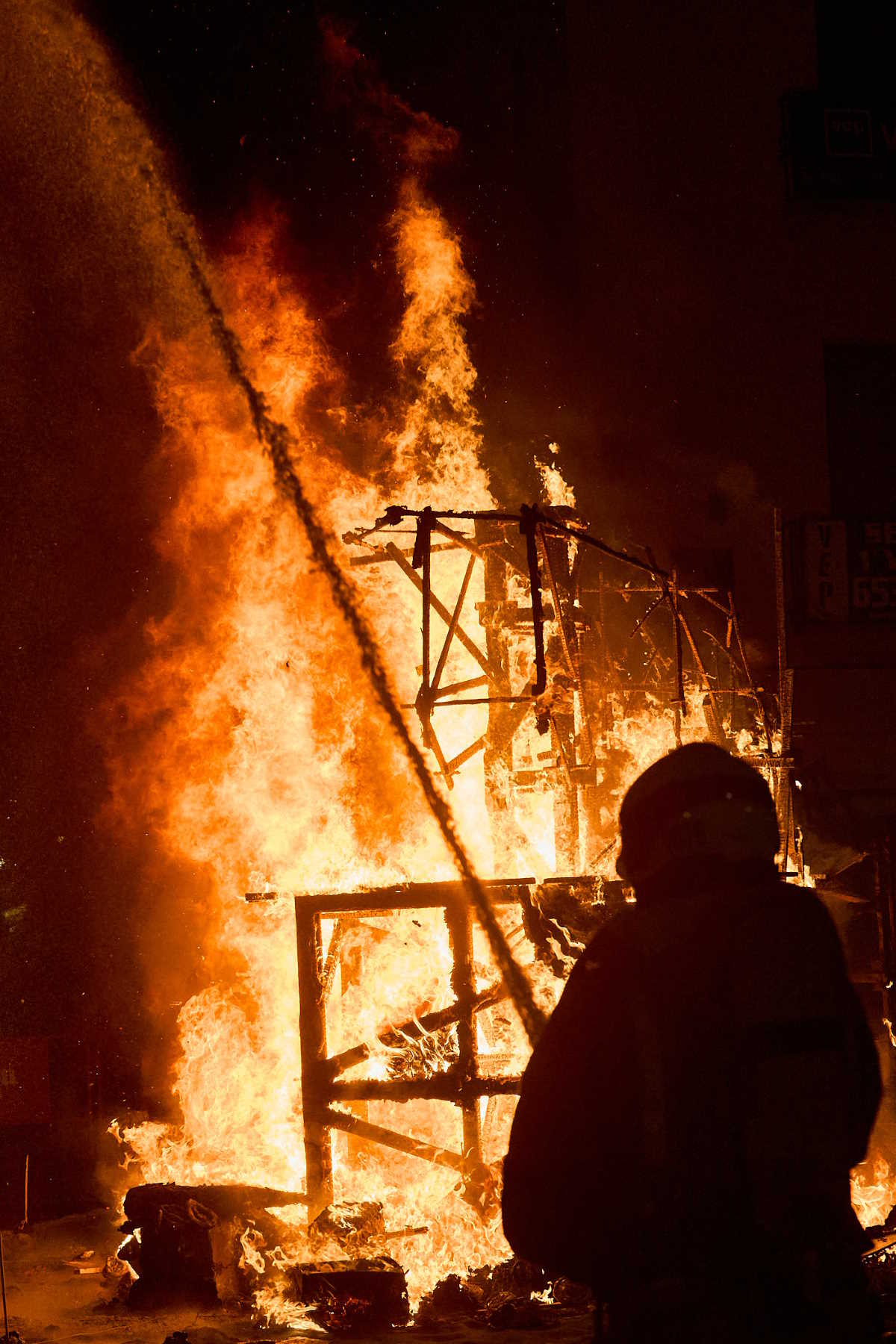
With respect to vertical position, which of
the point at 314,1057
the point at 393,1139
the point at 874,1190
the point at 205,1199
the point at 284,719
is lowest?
the point at 874,1190

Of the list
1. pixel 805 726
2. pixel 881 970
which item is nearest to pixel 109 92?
pixel 805 726

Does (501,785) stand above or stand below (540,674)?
below

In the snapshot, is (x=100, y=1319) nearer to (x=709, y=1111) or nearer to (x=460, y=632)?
(x=460, y=632)

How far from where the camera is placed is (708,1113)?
8.09ft

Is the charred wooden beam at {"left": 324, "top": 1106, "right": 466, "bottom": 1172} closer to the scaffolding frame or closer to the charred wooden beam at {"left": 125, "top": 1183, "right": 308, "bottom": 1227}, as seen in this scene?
the scaffolding frame

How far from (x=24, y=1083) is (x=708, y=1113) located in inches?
608

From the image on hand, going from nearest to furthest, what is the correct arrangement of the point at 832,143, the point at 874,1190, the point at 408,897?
the point at 408,897 < the point at 874,1190 < the point at 832,143

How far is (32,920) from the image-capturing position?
17.6 m

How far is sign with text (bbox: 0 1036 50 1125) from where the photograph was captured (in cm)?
1551

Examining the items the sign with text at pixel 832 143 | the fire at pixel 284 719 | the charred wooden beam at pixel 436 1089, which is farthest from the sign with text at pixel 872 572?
the charred wooden beam at pixel 436 1089

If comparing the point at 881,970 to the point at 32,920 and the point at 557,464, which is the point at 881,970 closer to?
the point at 557,464

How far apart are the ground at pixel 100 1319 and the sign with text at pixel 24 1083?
224 cm

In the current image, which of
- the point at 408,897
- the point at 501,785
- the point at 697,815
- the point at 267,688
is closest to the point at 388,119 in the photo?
the point at 267,688

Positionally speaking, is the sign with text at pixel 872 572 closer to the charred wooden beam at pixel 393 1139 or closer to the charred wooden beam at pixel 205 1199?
the charred wooden beam at pixel 393 1139
